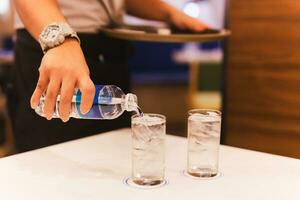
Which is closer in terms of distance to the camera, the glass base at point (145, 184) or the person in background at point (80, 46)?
the glass base at point (145, 184)

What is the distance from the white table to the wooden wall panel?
0.83m

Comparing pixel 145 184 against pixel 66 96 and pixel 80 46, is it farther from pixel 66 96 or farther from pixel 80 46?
pixel 80 46

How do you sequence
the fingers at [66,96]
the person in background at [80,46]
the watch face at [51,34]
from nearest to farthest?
the fingers at [66,96] → the watch face at [51,34] → the person in background at [80,46]

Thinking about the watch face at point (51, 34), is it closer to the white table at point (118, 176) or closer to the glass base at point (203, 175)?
the white table at point (118, 176)

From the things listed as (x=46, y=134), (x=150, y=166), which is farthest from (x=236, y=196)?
(x=46, y=134)

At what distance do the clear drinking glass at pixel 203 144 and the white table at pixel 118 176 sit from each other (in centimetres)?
3

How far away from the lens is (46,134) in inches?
51.8

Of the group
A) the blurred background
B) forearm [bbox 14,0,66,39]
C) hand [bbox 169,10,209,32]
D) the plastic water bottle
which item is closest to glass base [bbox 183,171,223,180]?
the plastic water bottle

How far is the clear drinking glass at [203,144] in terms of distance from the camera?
36.2 inches

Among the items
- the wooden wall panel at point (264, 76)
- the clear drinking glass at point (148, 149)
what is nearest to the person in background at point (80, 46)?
the clear drinking glass at point (148, 149)

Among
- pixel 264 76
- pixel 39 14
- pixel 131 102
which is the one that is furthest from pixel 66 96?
pixel 264 76

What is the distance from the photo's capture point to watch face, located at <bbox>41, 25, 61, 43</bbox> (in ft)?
3.01

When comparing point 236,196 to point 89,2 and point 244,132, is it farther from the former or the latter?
point 244,132

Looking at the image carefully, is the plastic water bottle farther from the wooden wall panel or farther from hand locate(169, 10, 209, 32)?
the wooden wall panel
